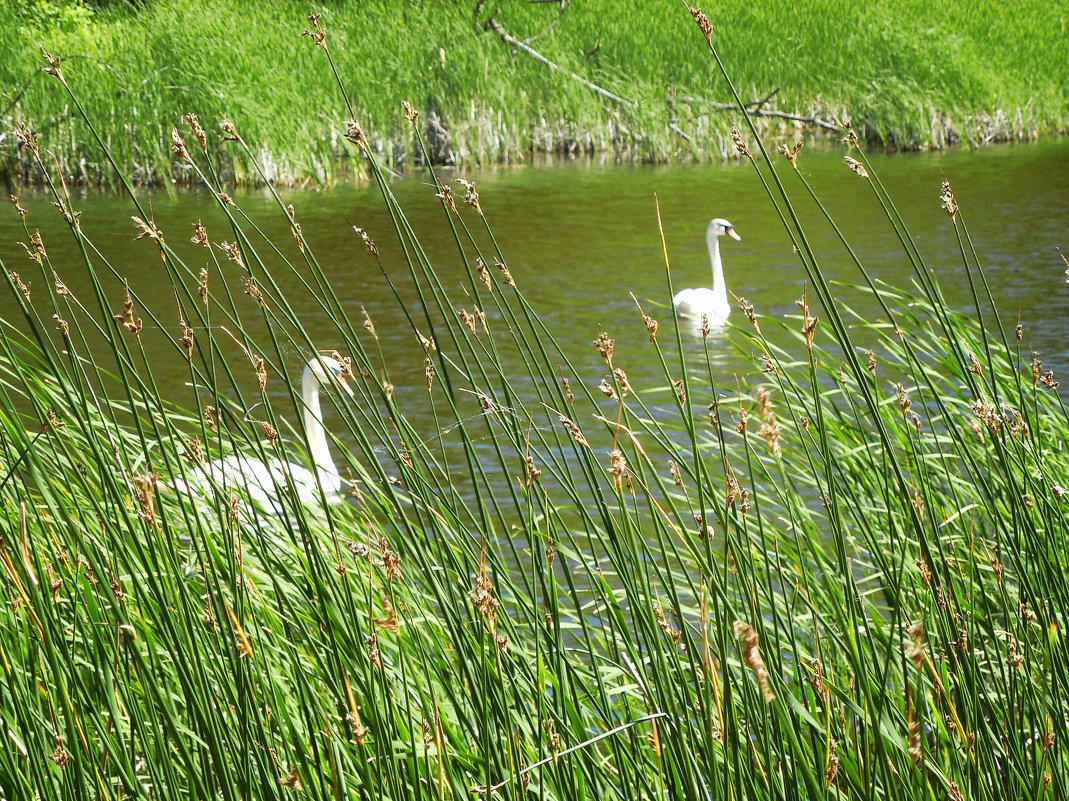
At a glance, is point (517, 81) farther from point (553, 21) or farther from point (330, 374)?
point (330, 374)

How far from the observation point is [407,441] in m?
1.58

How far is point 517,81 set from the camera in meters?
14.5

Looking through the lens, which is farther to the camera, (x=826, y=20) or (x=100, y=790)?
(x=826, y=20)

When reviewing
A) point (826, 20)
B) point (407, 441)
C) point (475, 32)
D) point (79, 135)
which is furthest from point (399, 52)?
point (407, 441)

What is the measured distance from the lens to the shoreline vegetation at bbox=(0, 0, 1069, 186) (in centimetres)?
1277

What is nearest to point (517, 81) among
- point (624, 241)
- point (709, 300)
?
point (624, 241)

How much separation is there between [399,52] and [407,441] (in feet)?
45.3

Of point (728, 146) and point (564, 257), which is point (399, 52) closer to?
point (728, 146)

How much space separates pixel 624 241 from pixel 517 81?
15.6 feet

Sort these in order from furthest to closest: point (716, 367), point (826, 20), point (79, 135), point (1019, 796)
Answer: point (826, 20)
point (79, 135)
point (716, 367)
point (1019, 796)

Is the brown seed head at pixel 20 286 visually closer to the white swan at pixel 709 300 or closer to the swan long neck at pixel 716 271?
the white swan at pixel 709 300

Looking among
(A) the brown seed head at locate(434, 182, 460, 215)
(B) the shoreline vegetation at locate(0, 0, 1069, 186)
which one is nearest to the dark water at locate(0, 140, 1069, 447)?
(B) the shoreline vegetation at locate(0, 0, 1069, 186)

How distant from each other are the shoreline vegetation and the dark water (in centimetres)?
62

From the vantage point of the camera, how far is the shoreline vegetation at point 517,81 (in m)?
12.8
